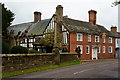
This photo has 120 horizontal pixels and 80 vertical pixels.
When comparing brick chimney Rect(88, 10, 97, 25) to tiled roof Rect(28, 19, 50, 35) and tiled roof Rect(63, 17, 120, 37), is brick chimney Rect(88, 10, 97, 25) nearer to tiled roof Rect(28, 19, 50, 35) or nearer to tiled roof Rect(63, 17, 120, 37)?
tiled roof Rect(63, 17, 120, 37)

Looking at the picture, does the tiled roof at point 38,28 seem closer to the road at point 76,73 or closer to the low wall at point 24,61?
the low wall at point 24,61

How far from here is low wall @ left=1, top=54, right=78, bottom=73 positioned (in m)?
13.2

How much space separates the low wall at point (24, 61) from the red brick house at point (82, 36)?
30.7ft

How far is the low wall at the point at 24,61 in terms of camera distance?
519 inches

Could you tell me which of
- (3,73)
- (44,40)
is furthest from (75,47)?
(3,73)

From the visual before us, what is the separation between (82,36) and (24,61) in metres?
18.7

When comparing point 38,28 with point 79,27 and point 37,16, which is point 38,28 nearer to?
point 37,16

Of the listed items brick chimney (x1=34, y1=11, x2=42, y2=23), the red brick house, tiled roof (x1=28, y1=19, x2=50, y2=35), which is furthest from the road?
brick chimney (x1=34, y1=11, x2=42, y2=23)

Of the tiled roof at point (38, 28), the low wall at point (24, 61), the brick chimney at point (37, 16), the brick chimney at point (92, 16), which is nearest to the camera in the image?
the low wall at point (24, 61)

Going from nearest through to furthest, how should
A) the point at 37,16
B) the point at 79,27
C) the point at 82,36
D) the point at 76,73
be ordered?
the point at 76,73 < the point at 82,36 < the point at 79,27 < the point at 37,16

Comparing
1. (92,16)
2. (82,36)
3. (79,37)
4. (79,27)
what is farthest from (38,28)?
(92,16)

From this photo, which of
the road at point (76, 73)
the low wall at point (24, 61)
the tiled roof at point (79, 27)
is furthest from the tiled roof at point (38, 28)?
the road at point (76, 73)

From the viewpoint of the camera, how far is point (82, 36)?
32.1 m

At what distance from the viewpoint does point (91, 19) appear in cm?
3925
